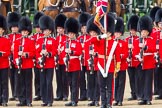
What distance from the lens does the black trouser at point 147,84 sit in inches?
897

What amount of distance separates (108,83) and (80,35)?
→ 2862 millimetres

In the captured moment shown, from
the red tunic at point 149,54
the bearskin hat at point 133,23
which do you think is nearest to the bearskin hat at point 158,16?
the bearskin hat at point 133,23

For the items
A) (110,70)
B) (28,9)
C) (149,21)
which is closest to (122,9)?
(28,9)

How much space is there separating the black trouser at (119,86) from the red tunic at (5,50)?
2.39 m

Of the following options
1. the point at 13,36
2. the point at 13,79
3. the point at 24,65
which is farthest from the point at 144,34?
the point at 13,79

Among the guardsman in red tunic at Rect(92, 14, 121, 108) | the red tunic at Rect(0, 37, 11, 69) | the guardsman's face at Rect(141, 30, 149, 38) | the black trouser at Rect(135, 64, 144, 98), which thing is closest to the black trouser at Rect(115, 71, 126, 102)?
the black trouser at Rect(135, 64, 144, 98)

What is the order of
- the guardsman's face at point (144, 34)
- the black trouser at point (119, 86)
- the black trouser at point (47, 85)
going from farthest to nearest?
the guardsman's face at point (144, 34) → the black trouser at point (119, 86) → the black trouser at point (47, 85)

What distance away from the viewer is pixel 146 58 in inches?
905

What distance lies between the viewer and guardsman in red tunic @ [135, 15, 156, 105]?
22.8m

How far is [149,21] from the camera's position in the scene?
23266 millimetres

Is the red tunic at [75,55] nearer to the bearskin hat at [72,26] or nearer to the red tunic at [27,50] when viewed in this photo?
the bearskin hat at [72,26]

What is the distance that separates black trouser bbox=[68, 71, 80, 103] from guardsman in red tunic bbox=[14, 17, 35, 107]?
0.86 metres

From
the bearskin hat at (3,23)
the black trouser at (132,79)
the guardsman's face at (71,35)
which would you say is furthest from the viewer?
the black trouser at (132,79)

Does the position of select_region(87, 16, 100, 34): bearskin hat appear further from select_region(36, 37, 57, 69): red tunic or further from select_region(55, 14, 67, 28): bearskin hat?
select_region(55, 14, 67, 28): bearskin hat
